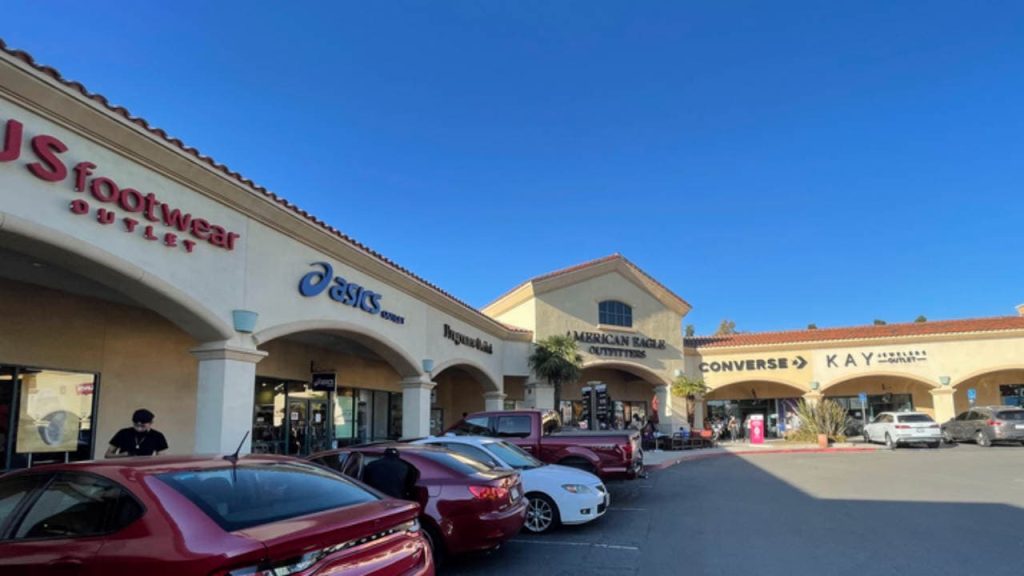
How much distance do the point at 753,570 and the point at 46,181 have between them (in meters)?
8.82

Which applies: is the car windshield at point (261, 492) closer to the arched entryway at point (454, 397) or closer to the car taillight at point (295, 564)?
the car taillight at point (295, 564)

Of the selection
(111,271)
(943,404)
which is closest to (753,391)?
(943,404)

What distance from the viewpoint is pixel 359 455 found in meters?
7.39

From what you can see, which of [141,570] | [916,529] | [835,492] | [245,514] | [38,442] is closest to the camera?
[141,570]

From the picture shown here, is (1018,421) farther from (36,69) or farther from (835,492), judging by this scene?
(36,69)

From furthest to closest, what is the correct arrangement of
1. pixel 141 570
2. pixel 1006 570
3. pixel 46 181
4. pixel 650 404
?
pixel 650 404
pixel 46 181
pixel 1006 570
pixel 141 570

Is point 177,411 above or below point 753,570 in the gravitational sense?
above

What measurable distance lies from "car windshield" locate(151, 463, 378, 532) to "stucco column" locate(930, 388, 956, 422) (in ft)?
112

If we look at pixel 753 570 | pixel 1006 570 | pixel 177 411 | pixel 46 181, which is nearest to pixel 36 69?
pixel 46 181

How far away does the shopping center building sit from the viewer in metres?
7.43

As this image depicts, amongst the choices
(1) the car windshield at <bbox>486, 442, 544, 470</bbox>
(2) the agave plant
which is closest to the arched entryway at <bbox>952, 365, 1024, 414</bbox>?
(2) the agave plant

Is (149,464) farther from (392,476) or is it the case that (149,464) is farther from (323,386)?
(323,386)

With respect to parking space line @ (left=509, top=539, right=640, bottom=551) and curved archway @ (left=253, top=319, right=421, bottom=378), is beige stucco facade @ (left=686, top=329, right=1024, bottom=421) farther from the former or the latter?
parking space line @ (left=509, top=539, right=640, bottom=551)

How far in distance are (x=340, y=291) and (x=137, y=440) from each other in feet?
17.8
